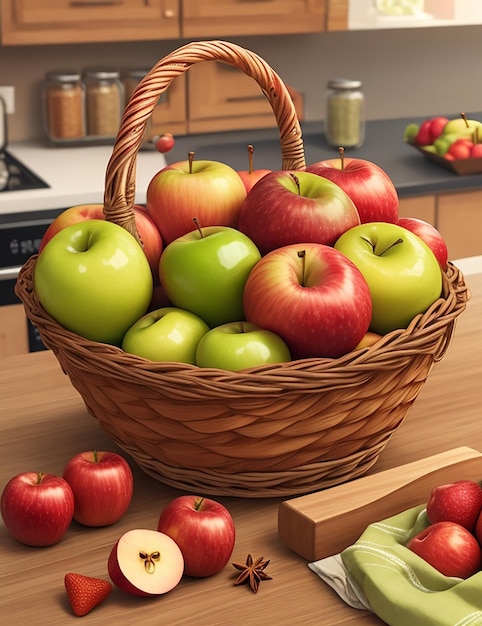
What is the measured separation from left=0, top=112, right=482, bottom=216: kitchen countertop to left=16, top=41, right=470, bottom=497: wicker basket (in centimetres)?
149

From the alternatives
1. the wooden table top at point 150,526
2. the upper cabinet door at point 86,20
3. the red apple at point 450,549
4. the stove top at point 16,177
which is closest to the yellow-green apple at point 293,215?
the wooden table top at point 150,526

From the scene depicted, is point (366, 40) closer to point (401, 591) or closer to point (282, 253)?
point (282, 253)

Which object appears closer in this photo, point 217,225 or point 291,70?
point 217,225

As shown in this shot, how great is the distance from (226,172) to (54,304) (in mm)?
276

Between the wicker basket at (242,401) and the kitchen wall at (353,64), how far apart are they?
2.19 m

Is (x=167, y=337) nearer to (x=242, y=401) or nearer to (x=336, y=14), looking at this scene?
(x=242, y=401)

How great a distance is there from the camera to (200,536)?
0.87 metres

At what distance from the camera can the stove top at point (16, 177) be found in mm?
2611

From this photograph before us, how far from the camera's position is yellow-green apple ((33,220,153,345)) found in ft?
3.34

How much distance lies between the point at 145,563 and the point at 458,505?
0.28 meters

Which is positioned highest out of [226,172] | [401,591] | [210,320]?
[226,172]

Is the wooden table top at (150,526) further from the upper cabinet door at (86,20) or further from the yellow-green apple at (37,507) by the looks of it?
the upper cabinet door at (86,20)

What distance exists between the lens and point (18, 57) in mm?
3105

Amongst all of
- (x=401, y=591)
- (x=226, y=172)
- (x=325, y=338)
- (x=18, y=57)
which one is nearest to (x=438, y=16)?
A: (x=18, y=57)
